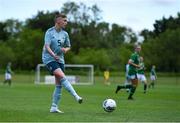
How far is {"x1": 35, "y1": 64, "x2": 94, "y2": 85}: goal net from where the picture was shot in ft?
204

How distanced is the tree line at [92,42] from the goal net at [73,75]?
26.1 meters

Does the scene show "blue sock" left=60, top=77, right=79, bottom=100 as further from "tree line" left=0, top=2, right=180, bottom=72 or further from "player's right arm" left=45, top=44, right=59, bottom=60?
"tree line" left=0, top=2, right=180, bottom=72

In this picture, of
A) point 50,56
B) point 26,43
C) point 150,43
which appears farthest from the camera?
point 26,43

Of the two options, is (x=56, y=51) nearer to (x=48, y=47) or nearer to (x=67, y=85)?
(x=48, y=47)

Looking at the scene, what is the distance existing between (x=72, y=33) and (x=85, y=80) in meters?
53.4

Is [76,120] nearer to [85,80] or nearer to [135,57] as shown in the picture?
[135,57]

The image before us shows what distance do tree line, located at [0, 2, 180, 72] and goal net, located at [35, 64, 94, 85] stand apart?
85.5ft

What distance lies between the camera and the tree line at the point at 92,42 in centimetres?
9675

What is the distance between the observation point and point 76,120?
11.6 meters

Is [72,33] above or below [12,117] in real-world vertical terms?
above

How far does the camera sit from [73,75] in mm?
67375

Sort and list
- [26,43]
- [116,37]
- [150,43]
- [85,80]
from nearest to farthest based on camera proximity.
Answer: [85,80] → [150,43] → [26,43] → [116,37]

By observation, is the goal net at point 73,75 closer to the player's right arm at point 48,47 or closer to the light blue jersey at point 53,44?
the light blue jersey at point 53,44

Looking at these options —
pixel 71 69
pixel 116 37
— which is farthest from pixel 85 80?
pixel 116 37
